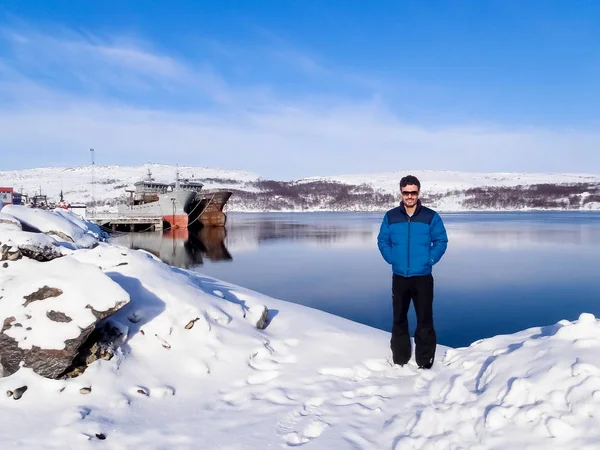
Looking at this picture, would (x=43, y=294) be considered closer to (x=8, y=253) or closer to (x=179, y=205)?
(x=8, y=253)

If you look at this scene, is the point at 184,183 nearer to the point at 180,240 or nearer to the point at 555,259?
the point at 180,240

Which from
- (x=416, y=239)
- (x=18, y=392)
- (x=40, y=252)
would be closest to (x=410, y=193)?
(x=416, y=239)

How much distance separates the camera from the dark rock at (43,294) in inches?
171

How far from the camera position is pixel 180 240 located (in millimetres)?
34688

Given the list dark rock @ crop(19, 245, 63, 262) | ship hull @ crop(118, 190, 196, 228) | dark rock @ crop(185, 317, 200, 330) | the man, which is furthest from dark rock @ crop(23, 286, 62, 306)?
ship hull @ crop(118, 190, 196, 228)

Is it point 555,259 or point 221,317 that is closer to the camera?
point 221,317

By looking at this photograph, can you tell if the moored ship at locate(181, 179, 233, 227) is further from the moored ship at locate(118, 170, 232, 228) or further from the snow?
the snow

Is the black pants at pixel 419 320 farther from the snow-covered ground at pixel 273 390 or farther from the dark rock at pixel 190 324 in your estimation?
the dark rock at pixel 190 324

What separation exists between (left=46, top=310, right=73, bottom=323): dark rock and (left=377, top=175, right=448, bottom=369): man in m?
3.24

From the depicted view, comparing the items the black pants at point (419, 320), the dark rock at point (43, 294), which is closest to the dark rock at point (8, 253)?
the dark rock at point (43, 294)

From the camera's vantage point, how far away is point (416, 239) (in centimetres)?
461

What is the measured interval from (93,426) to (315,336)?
3106mm

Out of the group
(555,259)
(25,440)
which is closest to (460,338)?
(25,440)

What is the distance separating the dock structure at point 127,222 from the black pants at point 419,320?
43494 millimetres
